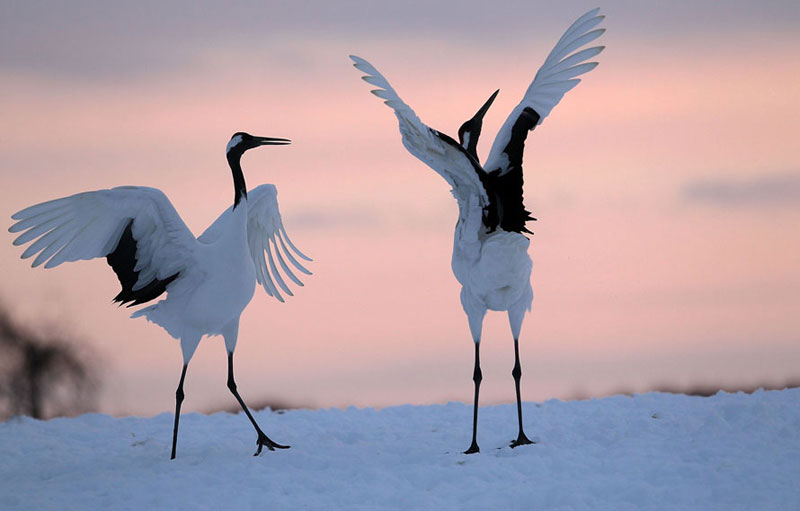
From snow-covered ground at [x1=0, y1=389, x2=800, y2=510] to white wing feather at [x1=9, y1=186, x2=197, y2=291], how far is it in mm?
→ 1942

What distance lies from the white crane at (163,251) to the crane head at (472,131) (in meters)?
2.16

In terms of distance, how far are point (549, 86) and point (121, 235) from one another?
4052 millimetres

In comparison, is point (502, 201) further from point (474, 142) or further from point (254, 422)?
point (254, 422)

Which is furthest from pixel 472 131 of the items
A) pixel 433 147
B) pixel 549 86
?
pixel 433 147

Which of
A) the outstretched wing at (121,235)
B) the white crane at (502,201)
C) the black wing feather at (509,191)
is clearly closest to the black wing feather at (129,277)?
the outstretched wing at (121,235)

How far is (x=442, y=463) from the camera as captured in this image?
8008 mm

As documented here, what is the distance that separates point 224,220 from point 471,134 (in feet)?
8.45

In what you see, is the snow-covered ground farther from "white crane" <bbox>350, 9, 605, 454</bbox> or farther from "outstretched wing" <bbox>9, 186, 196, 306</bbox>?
"outstretched wing" <bbox>9, 186, 196, 306</bbox>

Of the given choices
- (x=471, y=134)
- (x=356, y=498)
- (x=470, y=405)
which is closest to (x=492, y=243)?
(x=471, y=134)

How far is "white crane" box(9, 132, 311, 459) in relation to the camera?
27.0 ft

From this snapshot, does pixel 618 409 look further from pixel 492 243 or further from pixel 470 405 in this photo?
pixel 492 243

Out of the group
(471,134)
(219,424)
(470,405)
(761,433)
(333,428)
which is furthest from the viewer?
(470,405)

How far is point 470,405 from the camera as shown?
39.4 ft

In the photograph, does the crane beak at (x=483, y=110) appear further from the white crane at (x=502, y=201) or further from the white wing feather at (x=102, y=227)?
the white wing feather at (x=102, y=227)
